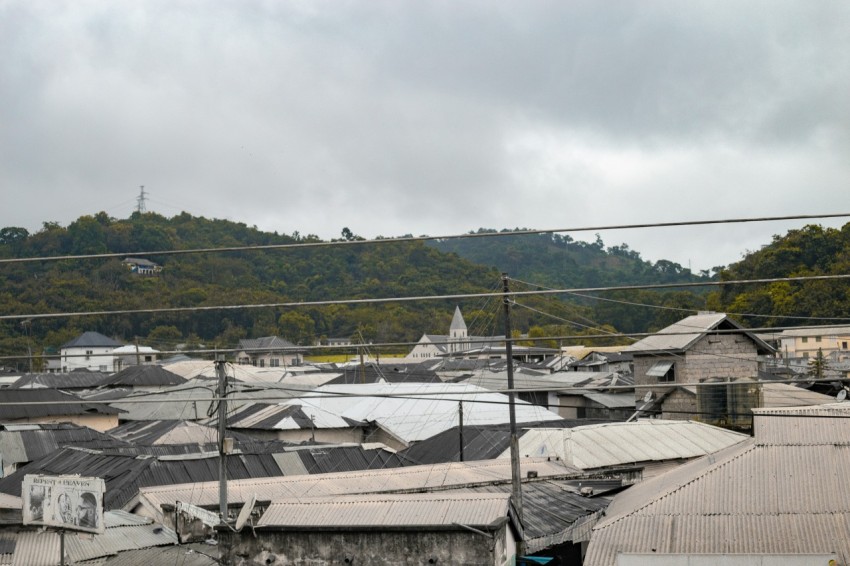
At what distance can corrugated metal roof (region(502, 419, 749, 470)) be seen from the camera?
27.4m

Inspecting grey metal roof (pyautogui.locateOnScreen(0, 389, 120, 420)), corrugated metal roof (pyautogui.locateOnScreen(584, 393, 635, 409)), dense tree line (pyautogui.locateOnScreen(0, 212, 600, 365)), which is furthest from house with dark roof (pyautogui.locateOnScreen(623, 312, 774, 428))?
grey metal roof (pyautogui.locateOnScreen(0, 389, 120, 420))

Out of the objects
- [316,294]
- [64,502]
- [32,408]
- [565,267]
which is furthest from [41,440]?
[565,267]

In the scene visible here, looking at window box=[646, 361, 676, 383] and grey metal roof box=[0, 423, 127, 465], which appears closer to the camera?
grey metal roof box=[0, 423, 127, 465]

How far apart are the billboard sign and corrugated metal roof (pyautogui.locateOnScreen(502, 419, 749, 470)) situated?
50.2 feet

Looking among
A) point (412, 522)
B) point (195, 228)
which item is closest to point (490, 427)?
point (412, 522)

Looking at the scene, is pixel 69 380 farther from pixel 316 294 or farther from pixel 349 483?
pixel 349 483

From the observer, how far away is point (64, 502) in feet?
47.0

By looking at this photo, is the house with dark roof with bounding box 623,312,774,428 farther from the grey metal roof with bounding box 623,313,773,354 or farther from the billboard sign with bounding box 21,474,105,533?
the billboard sign with bounding box 21,474,105,533

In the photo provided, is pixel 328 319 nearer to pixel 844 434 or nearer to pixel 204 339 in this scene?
pixel 204 339

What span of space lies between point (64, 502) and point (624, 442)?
1840 centimetres

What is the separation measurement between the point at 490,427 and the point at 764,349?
10.6 meters

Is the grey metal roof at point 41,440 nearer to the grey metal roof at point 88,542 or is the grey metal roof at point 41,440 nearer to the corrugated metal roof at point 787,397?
the grey metal roof at point 88,542

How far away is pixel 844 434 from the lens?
15445 millimetres

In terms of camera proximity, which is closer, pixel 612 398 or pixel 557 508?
pixel 557 508
